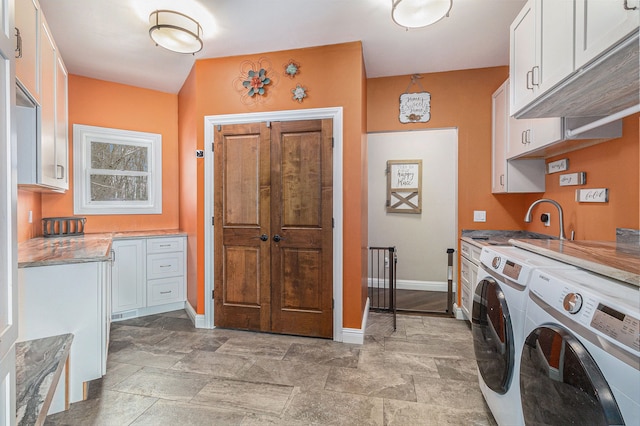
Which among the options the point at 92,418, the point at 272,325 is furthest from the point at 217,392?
the point at 272,325

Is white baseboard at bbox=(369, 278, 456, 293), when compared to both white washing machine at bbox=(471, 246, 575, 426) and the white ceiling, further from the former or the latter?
the white ceiling

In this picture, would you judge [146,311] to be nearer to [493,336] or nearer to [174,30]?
[174,30]

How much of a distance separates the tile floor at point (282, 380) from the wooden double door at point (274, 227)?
24cm

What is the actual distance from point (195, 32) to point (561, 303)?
2920mm

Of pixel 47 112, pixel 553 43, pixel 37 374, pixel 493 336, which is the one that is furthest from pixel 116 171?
pixel 553 43

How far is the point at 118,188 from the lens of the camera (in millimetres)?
3740

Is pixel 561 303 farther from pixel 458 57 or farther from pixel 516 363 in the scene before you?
pixel 458 57

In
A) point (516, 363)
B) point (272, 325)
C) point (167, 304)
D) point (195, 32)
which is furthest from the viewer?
point (167, 304)

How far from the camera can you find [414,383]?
2.12 metres

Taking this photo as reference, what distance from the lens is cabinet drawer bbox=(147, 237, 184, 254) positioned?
11.3 ft

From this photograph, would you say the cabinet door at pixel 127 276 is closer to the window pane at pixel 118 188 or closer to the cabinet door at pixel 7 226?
the window pane at pixel 118 188

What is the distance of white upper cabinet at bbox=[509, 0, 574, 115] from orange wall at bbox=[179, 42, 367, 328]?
4.03 ft

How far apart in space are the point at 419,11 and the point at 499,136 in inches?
67.7

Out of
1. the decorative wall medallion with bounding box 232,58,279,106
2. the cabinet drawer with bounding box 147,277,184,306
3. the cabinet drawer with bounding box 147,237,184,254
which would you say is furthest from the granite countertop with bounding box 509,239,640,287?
the cabinet drawer with bounding box 147,277,184,306
